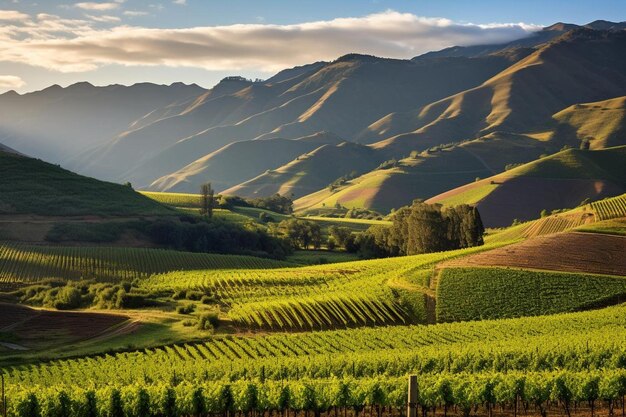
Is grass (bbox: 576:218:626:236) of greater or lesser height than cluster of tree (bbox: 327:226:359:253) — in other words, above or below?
above

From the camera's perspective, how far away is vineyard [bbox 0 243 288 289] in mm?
110062

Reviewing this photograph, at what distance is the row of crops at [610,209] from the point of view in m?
109

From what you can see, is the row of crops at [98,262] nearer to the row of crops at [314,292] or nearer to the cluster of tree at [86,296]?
the row of crops at [314,292]

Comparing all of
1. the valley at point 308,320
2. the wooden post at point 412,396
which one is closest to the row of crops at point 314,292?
the valley at point 308,320

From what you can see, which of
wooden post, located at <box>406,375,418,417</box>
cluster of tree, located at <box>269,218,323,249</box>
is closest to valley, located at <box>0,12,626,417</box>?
wooden post, located at <box>406,375,418,417</box>

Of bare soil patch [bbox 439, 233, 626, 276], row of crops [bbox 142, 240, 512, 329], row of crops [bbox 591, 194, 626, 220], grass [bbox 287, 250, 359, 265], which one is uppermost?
row of crops [bbox 591, 194, 626, 220]

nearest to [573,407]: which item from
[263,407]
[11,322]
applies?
[263,407]

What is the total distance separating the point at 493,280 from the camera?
82.4m

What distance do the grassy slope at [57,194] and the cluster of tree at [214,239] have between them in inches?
576

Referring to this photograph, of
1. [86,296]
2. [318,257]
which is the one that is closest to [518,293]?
[86,296]

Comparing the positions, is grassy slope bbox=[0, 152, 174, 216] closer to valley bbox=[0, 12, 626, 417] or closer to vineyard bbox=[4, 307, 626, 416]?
valley bbox=[0, 12, 626, 417]

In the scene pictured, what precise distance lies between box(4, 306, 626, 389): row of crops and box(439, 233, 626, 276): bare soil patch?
630 inches

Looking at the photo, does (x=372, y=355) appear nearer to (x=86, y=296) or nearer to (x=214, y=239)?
(x=86, y=296)

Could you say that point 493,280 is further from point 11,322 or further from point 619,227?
point 11,322
